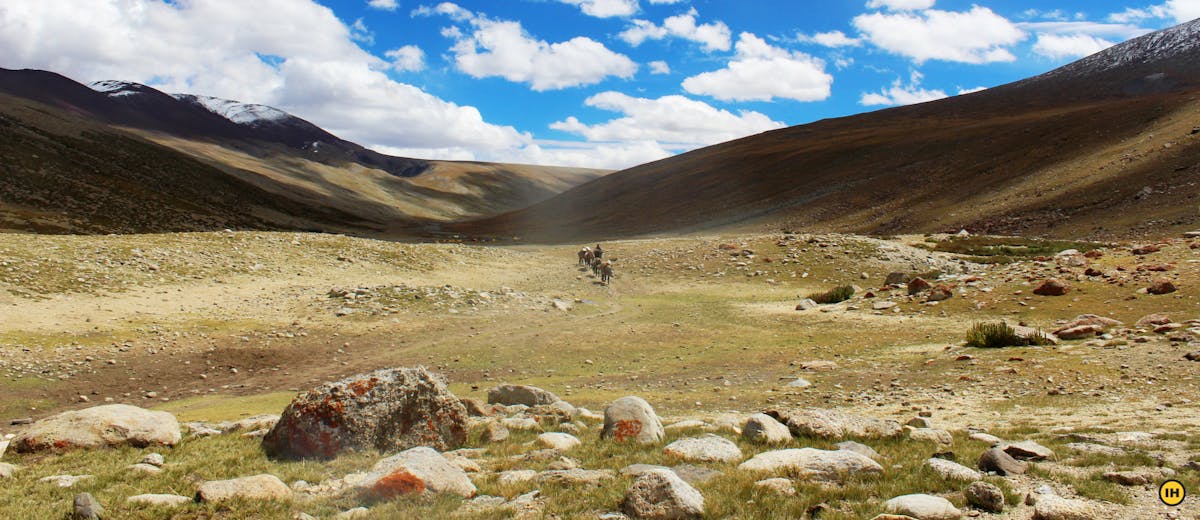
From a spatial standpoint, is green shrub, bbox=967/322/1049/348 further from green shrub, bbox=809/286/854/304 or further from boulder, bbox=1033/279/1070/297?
green shrub, bbox=809/286/854/304

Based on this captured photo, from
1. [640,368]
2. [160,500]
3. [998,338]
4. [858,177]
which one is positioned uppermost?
[858,177]

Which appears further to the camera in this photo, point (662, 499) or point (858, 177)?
point (858, 177)

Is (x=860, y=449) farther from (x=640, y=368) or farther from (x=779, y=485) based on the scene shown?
(x=640, y=368)

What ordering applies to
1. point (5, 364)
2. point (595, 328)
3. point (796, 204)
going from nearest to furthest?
1. point (5, 364)
2. point (595, 328)
3. point (796, 204)

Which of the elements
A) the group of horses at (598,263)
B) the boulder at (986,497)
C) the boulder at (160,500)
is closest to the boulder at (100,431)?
the boulder at (160,500)

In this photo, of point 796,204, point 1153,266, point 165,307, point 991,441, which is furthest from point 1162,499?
point 796,204

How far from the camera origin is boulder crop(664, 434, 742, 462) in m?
8.58

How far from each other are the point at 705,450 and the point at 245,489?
5629 mm

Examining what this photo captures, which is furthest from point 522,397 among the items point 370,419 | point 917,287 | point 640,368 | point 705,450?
point 917,287

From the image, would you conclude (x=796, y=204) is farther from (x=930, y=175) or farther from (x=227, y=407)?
(x=227, y=407)

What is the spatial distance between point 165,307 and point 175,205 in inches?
2771

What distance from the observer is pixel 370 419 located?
9266 mm

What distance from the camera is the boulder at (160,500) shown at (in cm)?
698

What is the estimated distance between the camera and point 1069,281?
22.4 metres
